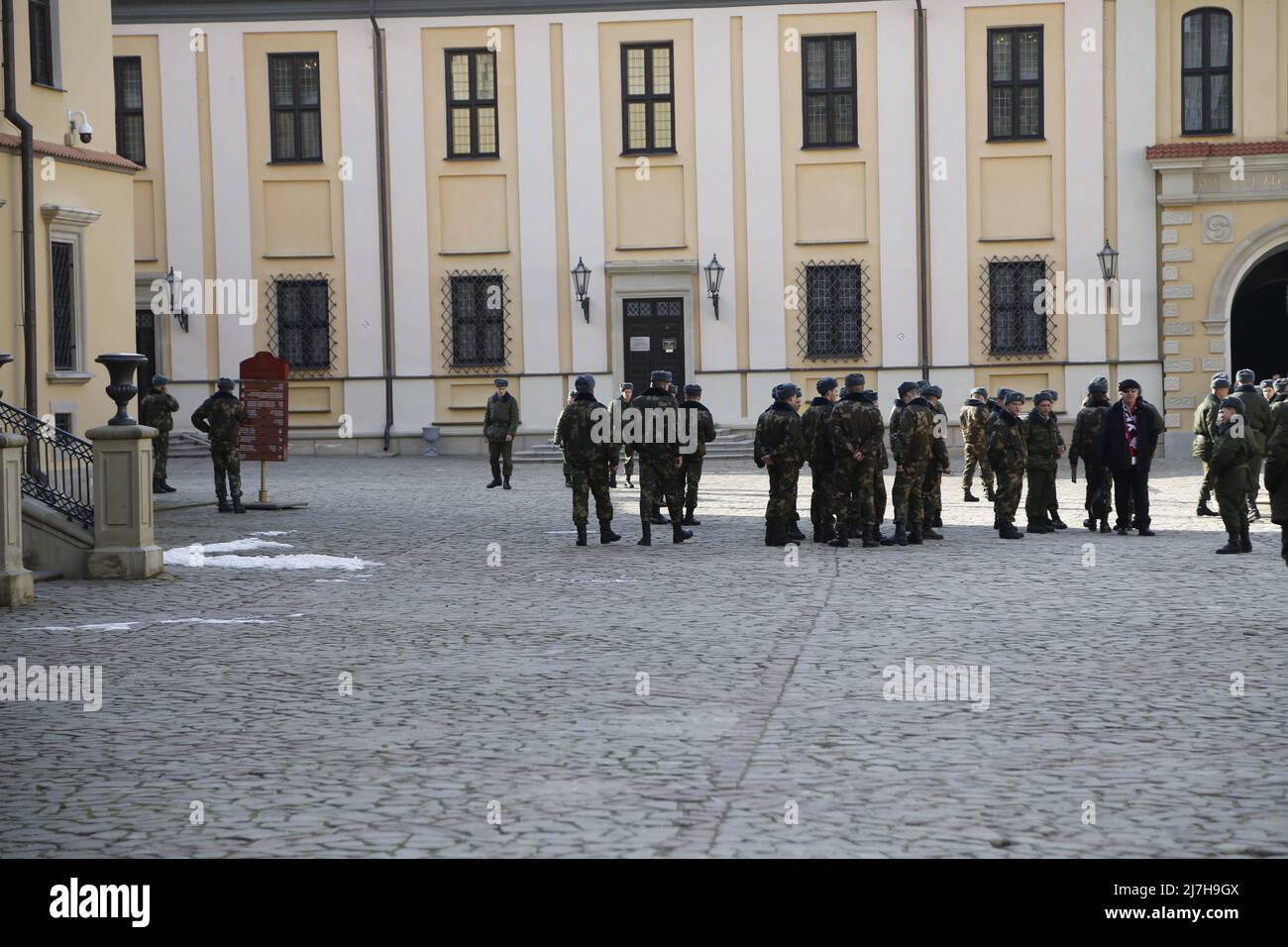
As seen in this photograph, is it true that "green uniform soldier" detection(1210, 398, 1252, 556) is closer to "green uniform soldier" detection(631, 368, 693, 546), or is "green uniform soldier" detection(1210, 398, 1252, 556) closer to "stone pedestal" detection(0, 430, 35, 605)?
"green uniform soldier" detection(631, 368, 693, 546)

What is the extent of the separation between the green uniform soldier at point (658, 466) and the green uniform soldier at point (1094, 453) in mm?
4767

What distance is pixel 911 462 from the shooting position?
17.9m

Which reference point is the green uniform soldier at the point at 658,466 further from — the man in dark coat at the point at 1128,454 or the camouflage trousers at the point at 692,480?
the man in dark coat at the point at 1128,454

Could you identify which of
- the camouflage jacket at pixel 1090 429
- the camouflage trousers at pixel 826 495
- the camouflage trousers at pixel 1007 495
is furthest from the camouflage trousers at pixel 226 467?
the camouflage jacket at pixel 1090 429

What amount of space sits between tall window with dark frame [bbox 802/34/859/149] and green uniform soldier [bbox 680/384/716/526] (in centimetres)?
1537

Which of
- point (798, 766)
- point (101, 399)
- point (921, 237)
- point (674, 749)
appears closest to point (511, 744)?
point (674, 749)

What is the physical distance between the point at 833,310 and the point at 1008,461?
16.4 metres

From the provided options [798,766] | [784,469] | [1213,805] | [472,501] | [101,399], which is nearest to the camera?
[1213,805]

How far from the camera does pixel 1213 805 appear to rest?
6.46 meters

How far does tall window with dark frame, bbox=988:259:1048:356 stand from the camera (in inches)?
1350

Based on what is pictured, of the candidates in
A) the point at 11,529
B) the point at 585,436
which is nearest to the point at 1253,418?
the point at 585,436
